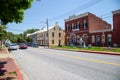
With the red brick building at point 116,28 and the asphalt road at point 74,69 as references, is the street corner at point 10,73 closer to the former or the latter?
the asphalt road at point 74,69

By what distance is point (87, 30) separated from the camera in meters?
53.4

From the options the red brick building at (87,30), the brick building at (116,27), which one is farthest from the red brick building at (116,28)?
the red brick building at (87,30)

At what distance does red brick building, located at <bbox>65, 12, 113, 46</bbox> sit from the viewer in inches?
1833

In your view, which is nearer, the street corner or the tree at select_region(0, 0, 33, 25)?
the tree at select_region(0, 0, 33, 25)

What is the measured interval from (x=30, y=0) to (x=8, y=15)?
1.32 meters

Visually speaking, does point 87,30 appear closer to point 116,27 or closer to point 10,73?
point 116,27

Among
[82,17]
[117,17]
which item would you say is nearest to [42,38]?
[82,17]

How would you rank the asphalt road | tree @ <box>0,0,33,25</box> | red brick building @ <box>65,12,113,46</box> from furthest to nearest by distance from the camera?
red brick building @ <box>65,12,113,46</box>, the asphalt road, tree @ <box>0,0,33,25</box>

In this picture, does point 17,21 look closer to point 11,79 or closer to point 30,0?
point 30,0

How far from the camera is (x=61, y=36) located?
8712 cm

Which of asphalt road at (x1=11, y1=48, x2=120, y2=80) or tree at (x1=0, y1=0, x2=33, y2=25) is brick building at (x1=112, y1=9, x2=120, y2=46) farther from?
tree at (x1=0, y1=0, x2=33, y2=25)

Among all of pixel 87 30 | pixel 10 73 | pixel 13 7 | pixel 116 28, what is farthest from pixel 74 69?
pixel 87 30

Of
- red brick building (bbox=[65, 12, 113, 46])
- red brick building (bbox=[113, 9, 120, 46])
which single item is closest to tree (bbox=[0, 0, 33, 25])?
red brick building (bbox=[113, 9, 120, 46])

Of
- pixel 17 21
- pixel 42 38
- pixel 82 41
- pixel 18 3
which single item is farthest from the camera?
pixel 42 38
